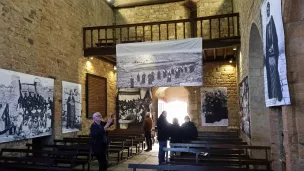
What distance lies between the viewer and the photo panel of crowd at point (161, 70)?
7.94 meters

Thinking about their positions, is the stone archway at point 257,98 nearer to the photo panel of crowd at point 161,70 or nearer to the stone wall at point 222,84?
the photo panel of crowd at point 161,70

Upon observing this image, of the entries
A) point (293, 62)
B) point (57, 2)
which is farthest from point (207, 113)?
point (293, 62)

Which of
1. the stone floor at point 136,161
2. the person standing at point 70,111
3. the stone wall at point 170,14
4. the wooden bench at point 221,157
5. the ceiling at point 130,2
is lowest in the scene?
Answer: the stone floor at point 136,161

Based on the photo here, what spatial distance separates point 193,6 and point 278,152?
10146 mm

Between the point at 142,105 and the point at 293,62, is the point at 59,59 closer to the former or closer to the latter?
the point at 142,105

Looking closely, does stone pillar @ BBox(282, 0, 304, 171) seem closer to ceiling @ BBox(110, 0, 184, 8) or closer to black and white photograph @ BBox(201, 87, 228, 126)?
black and white photograph @ BBox(201, 87, 228, 126)

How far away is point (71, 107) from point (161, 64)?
328cm

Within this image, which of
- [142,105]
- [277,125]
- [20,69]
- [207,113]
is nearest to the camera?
[277,125]

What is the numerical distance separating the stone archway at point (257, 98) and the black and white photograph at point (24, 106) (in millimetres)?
5392

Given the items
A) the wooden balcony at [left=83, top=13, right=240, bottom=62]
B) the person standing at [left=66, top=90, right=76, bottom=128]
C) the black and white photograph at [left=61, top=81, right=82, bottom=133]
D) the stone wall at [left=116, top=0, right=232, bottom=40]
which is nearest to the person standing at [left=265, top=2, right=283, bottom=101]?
the wooden balcony at [left=83, top=13, right=240, bottom=62]

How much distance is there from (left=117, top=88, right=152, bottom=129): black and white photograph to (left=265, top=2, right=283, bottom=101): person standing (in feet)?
29.4

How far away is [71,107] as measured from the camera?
8.95 metres

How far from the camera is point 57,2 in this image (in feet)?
28.5

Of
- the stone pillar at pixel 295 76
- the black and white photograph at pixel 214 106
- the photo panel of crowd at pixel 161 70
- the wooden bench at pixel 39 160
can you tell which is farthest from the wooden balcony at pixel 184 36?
the stone pillar at pixel 295 76
